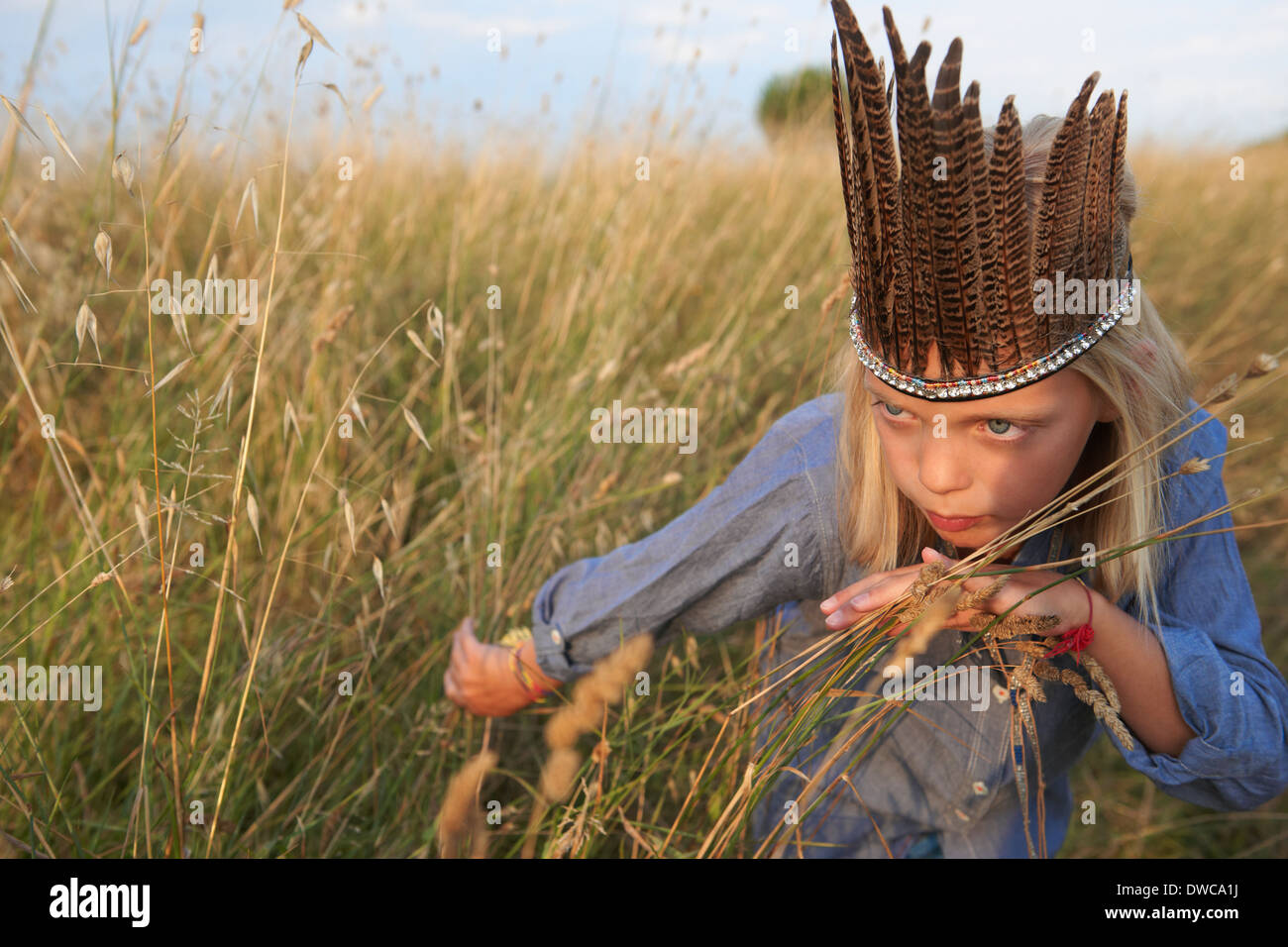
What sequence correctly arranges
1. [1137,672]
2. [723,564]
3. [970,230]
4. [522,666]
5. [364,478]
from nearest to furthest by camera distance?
[970,230]
[1137,672]
[723,564]
[522,666]
[364,478]

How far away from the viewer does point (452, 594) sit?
1.92m

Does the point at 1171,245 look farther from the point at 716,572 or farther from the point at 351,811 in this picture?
the point at 351,811

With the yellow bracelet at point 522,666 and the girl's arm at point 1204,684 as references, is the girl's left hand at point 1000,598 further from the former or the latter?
the yellow bracelet at point 522,666

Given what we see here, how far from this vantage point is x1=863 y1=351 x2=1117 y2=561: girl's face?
1.13m

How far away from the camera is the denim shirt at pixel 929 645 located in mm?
1252

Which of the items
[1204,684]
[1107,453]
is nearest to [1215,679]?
[1204,684]

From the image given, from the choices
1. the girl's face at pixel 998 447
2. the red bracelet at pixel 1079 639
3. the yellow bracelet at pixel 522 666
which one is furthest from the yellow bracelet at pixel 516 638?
the red bracelet at pixel 1079 639

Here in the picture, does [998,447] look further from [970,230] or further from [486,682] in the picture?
[486,682]

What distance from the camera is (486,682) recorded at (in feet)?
5.42

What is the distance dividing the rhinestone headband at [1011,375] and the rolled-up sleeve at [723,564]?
13.2 inches

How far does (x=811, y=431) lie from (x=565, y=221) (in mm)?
1640

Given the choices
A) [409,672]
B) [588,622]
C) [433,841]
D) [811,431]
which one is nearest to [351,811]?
[433,841]

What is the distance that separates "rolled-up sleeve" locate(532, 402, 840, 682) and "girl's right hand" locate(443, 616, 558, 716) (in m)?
0.08

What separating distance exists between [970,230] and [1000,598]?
46 centimetres
